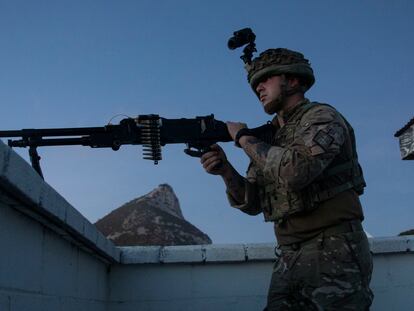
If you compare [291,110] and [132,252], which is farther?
[132,252]

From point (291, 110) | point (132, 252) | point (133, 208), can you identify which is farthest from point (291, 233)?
point (133, 208)

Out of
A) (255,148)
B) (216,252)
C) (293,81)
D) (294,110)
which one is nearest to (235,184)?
(255,148)

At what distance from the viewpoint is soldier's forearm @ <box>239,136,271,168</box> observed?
245cm

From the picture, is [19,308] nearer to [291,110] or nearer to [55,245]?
[55,245]

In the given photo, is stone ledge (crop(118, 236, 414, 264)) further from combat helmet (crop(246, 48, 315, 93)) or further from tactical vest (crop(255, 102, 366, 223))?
combat helmet (crop(246, 48, 315, 93))

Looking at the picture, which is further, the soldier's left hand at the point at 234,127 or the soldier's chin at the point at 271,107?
the soldier's left hand at the point at 234,127

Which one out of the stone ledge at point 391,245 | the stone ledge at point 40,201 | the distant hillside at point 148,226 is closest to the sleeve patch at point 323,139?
the stone ledge at point 40,201

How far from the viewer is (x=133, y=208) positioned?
11711 mm

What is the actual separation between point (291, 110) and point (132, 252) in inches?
88.9

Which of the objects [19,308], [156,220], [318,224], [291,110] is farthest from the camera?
[156,220]

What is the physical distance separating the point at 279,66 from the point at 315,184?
2.31 feet

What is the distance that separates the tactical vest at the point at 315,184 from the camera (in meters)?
2.44

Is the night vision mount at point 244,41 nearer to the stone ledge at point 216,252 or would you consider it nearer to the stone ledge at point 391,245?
the stone ledge at point 216,252

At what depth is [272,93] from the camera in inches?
107
